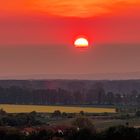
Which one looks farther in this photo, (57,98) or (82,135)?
(57,98)

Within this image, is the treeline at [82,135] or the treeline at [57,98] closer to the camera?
the treeline at [82,135]

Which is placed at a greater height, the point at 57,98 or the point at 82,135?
the point at 57,98

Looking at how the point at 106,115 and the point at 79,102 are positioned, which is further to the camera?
the point at 79,102

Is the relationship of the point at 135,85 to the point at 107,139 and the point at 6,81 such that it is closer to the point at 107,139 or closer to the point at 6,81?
the point at 6,81

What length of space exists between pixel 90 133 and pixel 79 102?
2783 inches

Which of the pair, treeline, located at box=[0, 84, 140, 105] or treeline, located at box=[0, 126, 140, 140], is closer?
treeline, located at box=[0, 126, 140, 140]

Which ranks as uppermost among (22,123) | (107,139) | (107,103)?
(107,103)

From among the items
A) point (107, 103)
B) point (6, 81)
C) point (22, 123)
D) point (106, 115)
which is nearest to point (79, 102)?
point (107, 103)

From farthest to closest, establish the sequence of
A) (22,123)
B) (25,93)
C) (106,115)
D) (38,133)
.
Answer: (25,93) → (106,115) → (22,123) → (38,133)

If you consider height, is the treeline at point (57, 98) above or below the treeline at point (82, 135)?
above

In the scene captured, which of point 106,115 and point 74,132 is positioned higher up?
point 106,115

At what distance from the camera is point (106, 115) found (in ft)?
265

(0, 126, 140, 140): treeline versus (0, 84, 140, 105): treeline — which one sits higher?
(0, 84, 140, 105): treeline

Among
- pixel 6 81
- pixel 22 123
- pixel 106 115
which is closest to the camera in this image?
pixel 22 123
